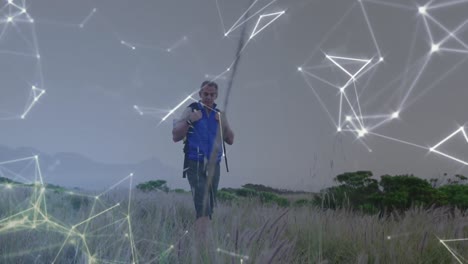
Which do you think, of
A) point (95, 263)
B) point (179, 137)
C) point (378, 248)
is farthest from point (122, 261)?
point (179, 137)

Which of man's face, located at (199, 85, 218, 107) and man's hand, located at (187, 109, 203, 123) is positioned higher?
man's face, located at (199, 85, 218, 107)

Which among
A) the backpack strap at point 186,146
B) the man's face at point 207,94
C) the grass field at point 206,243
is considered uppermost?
the man's face at point 207,94

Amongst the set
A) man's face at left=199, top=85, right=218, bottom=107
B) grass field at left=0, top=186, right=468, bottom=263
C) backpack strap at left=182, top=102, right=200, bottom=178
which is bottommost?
grass field at left=0, top=186, right=468, bottom=263

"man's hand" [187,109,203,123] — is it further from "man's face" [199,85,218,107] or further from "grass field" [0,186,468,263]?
"grass field" [0,186,468,263]

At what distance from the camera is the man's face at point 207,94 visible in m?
6.09

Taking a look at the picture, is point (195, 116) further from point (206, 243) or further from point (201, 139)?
point (206, 243)

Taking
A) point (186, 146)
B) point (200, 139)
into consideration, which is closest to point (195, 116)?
point (200, 139)

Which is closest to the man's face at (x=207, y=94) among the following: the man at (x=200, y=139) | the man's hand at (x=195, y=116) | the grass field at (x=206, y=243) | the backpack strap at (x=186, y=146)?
the man at (x=200, y=139)

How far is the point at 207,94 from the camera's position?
6.12m

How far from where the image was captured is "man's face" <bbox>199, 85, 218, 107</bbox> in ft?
20.0

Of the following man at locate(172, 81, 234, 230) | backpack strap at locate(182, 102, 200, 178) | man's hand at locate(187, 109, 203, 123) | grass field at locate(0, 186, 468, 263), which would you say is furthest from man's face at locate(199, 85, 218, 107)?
grass field at locate(0, 186, 468, 263)

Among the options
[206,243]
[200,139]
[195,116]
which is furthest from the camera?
[200,139]

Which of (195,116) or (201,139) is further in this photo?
(201,139)

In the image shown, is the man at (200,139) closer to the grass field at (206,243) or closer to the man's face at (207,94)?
→ the man's face at (207,94)
